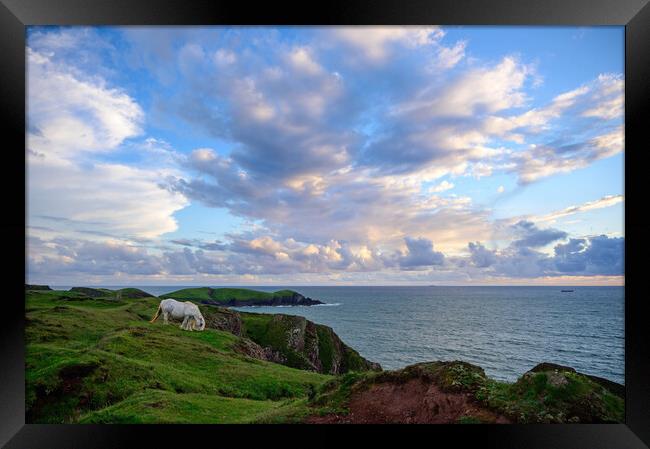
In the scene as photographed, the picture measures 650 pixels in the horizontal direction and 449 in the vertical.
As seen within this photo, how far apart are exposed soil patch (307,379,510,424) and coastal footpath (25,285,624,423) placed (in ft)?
0.05

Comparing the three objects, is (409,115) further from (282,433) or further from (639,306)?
(282,433)

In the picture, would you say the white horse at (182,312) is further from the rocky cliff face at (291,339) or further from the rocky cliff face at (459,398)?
the rocky cliff face at (459,398)

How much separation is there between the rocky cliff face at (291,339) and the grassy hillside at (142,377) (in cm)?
695

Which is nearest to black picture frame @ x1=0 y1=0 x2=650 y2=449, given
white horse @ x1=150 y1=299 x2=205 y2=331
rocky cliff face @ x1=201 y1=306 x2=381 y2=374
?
white horse @ x1=150 y1=299 x2=205 y2=331

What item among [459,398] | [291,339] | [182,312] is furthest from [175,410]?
[291,339]

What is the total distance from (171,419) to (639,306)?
7.43 meters

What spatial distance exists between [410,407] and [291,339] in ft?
52.9

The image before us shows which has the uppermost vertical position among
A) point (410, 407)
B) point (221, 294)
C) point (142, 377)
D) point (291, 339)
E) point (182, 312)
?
point (182, 312)

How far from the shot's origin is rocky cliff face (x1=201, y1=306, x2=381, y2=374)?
18609 millimetres

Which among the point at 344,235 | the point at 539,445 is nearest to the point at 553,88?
the point at 539,445

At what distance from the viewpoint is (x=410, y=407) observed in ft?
18.7

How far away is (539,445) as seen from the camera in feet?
15.7

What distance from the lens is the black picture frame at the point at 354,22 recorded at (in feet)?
15.0

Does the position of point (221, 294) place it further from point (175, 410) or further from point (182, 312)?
point (175, 410)
